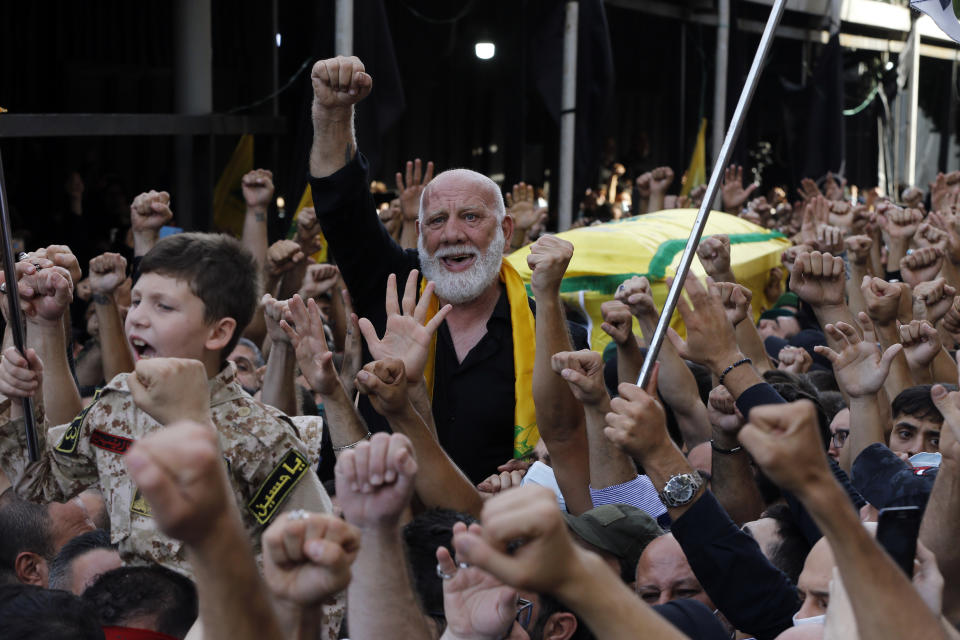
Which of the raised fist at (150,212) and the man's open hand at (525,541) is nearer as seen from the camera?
the man's open hand at (525,541)

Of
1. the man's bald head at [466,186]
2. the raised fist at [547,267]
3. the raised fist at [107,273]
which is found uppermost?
the man's bald head at [466,186]

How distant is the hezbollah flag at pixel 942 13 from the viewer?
14.3 ft

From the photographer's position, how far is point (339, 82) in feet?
11.7

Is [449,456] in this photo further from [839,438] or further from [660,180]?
[660,180]

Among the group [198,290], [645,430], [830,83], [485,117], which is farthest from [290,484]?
[485,117]

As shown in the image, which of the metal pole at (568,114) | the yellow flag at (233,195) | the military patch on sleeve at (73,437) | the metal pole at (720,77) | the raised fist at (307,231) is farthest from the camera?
the metal pole at (720,77)

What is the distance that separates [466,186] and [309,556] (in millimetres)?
2441

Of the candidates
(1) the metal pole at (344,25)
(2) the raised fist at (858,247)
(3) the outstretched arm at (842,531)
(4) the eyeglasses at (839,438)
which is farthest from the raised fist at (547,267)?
(1) the metal pole at (344,25)

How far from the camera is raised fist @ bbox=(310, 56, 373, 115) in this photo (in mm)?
3562

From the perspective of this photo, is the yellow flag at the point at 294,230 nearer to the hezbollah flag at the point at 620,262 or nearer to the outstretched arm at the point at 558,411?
the hezbollah flag at the point at 620,262

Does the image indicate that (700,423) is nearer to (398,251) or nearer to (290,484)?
(398,251)

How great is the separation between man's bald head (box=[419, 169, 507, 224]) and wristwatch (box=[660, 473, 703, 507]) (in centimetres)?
155

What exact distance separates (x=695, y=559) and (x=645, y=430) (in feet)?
0.90

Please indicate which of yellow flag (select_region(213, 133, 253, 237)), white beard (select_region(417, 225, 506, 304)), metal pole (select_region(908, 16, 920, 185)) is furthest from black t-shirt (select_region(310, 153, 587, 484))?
metal pole (select_region(908, 16, 920, 185))
